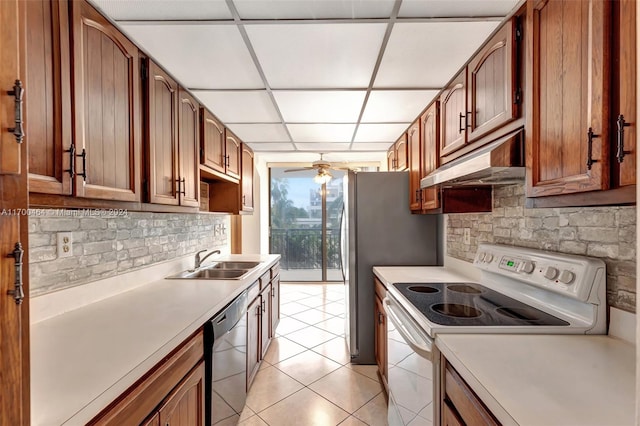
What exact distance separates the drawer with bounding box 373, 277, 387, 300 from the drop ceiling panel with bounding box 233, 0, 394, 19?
1.75 meters

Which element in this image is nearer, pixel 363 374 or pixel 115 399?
pixel 115 399

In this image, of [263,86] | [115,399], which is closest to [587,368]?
[115,399]

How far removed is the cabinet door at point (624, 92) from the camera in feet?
2.53

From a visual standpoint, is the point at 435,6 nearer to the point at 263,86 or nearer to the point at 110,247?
the point at 263,86

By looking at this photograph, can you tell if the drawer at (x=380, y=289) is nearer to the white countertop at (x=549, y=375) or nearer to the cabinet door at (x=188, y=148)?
the white countertop at (x=549, y=375)

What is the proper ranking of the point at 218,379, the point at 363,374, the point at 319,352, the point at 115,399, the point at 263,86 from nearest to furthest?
the point at 115,399 → the point at 218,379 → the point at 263,86 → the point at 363,374 → the point at 319,352

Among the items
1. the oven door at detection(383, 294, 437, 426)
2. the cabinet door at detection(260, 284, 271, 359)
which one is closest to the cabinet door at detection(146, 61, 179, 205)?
the cabinet door at detection(260, 284, 271, 359)

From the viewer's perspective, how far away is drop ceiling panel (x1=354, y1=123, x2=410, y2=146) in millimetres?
3049

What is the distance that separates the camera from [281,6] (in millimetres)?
1349

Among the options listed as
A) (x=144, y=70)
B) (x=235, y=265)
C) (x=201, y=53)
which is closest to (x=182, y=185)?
(x=144, y=70)

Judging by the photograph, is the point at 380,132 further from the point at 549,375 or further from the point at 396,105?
the point at 549,375

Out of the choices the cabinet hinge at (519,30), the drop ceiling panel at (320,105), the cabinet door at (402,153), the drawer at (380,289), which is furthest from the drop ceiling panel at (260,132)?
the cabinet hinge at (519,30)

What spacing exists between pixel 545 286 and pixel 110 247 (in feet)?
7.53

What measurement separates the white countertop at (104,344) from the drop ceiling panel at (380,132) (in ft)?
7.01
